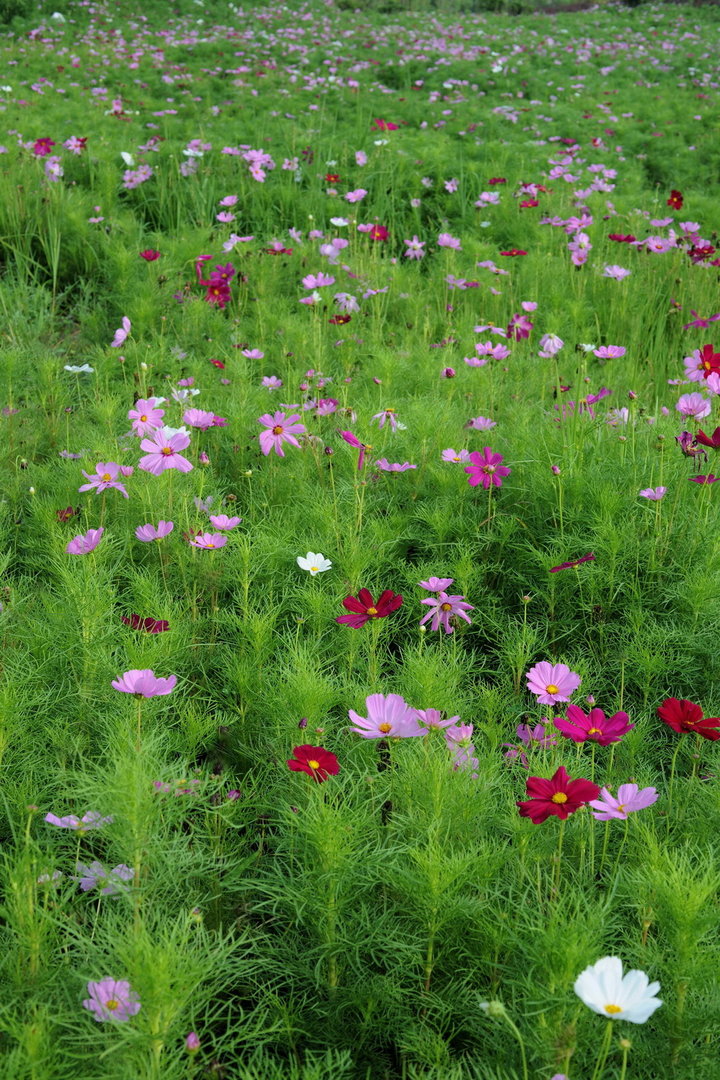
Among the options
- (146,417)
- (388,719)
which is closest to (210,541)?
(146,417)

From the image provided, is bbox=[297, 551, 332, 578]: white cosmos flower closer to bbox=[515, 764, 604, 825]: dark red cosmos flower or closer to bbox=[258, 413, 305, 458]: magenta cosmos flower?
bbox=[258, 413, 305, 458]: magenta cosmos flower

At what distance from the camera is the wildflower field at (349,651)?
1078 millimetres

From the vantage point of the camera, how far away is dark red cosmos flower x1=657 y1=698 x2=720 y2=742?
1.31 meters

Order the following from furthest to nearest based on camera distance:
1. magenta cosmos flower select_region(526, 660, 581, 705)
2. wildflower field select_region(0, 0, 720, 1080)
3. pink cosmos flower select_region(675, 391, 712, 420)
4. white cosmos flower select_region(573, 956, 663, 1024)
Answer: pink cosmos flower select_region(675, 391, 712, 420), magenta cosmos flower select_region(526, 660, 581, 705), wildflower field select_region(0, 0, 720, 1080), white cosmos flower select_region(573, 956, 663, 1024)

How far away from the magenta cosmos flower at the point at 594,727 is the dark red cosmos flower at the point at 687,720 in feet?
0.23

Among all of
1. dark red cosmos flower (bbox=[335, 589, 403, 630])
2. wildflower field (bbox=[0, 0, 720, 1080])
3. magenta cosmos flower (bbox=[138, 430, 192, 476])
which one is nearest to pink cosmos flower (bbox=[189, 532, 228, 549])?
wildflower field (bbox=[0, 0, 720, 1080])

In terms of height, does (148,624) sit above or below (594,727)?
below

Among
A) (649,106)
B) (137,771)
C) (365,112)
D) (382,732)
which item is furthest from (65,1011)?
(649,106)

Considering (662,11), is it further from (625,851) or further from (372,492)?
(625,851)

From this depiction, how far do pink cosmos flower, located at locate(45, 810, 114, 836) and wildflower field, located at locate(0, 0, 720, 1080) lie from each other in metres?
0.02

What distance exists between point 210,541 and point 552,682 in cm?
91

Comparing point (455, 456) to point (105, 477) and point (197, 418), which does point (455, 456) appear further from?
point (105, 477)

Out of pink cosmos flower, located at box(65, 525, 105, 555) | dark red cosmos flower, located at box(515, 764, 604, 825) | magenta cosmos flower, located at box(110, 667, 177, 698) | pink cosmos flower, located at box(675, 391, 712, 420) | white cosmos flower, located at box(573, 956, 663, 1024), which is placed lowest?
pink cosmos flower, located at box(65, 525, 105, 555)

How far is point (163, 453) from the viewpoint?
209 centimetres
